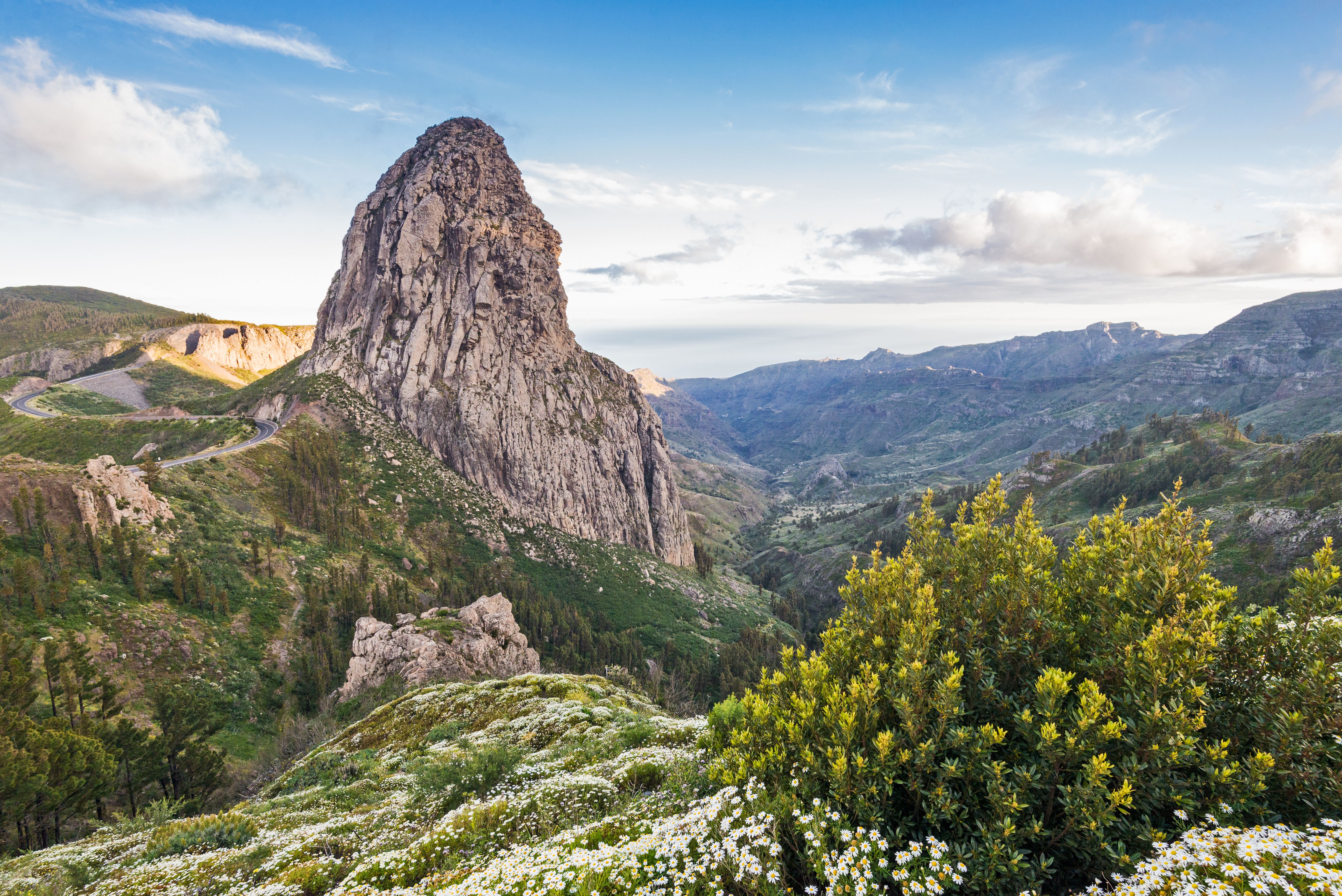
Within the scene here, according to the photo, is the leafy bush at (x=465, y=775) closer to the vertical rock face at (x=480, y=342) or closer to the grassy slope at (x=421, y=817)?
the grassy slope at (x=421, y=817)

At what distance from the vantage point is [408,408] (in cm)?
12506

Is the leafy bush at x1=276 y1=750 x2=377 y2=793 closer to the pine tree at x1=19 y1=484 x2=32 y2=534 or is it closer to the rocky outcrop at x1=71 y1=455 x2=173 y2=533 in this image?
the rocky outcrop at x1=71 y1=455 x2=173 y2=533

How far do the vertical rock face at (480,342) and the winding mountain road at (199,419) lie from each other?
21.1m

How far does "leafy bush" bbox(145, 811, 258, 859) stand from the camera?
16172 mm

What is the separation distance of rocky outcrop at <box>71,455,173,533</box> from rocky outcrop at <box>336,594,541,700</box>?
28.9 metres

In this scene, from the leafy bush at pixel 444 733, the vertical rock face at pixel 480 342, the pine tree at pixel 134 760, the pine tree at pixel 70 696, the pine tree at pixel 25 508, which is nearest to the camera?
the leafy bush at pixel 444 733

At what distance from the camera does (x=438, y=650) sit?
5103 cm

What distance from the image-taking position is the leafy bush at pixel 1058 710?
772 centimetres

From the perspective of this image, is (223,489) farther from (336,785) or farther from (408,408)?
(336,785)

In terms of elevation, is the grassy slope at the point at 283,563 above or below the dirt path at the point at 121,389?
below

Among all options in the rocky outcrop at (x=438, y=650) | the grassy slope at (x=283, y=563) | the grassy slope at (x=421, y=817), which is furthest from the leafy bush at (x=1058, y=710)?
the grassy slope at (x=283, y=563)

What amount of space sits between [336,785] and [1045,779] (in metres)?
29.3

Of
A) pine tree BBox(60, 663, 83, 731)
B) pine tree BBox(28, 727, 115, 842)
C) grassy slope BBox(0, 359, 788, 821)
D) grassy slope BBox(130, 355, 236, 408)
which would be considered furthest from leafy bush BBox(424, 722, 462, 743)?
grassy slope BBox(130, 355, 236, 408)

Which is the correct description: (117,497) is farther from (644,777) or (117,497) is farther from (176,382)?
(176,382)
